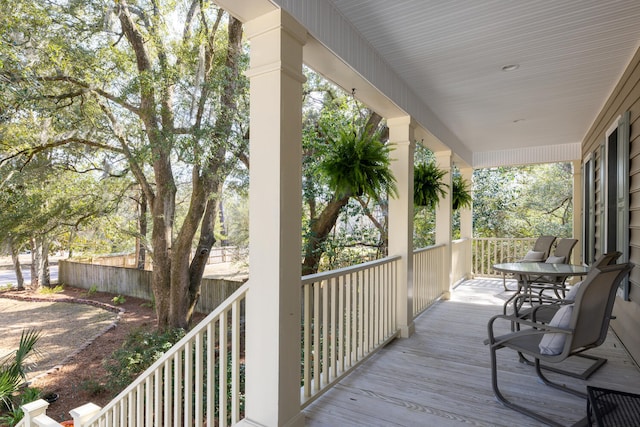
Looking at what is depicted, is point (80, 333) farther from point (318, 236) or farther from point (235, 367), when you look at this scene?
point (235, 367)

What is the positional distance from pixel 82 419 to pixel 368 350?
7.31 feet

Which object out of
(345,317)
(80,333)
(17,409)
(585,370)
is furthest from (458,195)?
(80,333)

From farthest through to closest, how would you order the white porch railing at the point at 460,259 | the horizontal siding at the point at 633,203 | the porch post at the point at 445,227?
the white porch railing at the point at 460,259, the porch post at the point at 445,227, the horizontal siding at the point at 633,203

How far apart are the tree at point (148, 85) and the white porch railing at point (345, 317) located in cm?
338

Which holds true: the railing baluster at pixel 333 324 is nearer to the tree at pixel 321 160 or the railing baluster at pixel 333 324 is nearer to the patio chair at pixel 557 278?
the tree at pixel 321 160

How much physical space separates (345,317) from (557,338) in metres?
1.53

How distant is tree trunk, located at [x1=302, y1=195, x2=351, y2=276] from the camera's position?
21.9 feet

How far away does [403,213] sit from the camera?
3664mm

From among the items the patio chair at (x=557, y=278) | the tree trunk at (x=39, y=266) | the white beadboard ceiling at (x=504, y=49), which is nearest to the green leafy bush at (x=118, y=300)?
the tree trunk at (x=39, y=266)

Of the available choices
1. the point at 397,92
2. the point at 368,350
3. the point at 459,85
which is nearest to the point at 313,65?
the point at 397,92

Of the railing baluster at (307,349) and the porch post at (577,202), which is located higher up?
the porch post at (577,202)

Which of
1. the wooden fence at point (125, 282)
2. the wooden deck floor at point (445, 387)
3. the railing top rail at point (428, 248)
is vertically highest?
the railing top rail at point (428, 248)

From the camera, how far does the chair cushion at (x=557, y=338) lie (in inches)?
80.5

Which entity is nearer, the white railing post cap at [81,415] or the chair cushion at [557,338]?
the chair cushion at [557,338]
